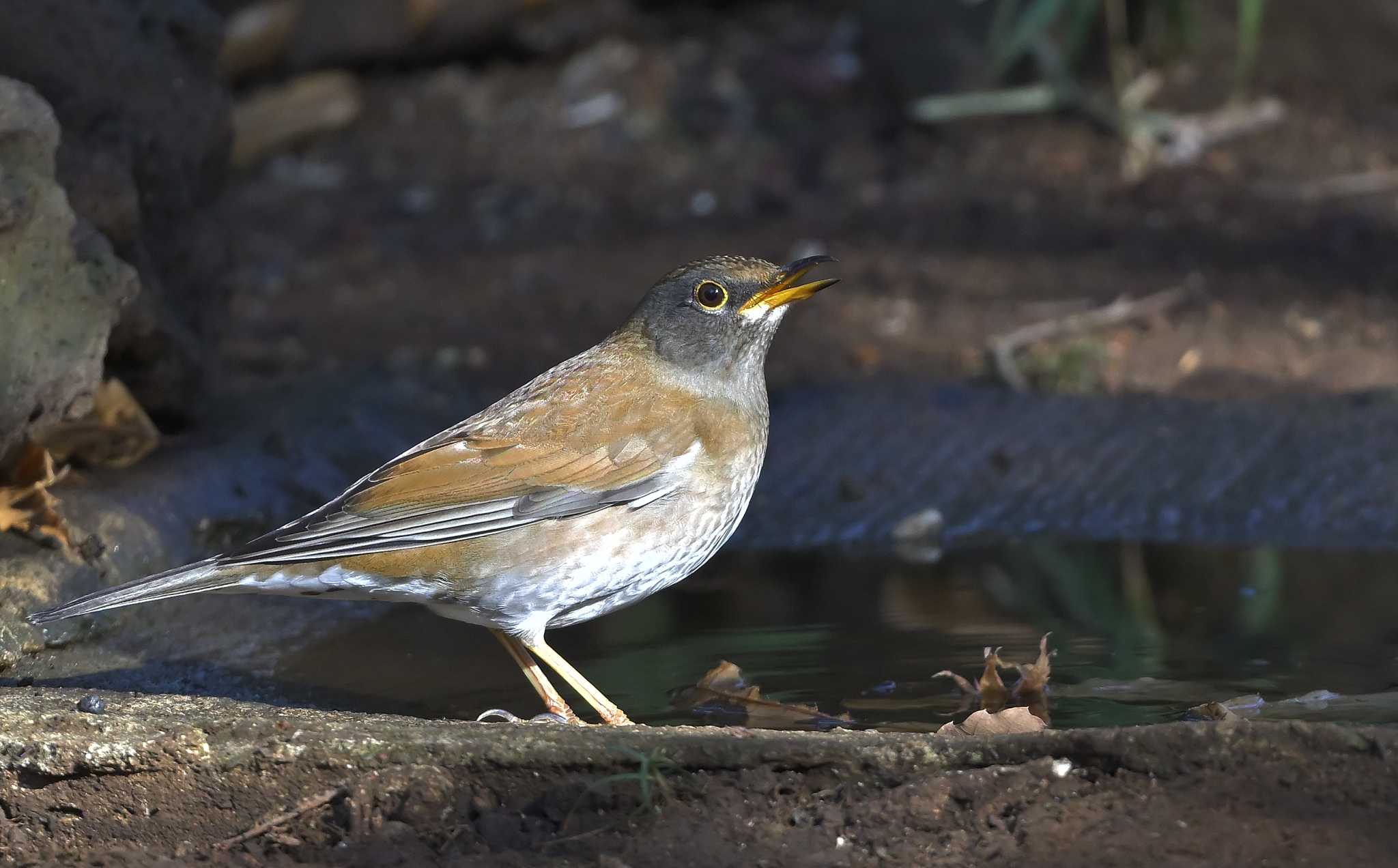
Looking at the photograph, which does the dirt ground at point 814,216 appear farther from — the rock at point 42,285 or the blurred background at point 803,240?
the rock at point 42,285

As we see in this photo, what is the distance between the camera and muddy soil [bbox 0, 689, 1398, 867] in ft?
11.7

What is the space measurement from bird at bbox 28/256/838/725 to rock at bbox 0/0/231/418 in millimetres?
1966

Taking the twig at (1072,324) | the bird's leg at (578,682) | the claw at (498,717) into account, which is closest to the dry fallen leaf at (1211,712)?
the bird's leg at (578,682)

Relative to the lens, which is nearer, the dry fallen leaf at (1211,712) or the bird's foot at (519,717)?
the dry fallen leaf at (1211,712)

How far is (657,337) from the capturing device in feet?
18.9

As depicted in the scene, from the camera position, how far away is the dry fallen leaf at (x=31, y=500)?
5840mm

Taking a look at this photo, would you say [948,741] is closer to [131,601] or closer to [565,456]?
[565,456]

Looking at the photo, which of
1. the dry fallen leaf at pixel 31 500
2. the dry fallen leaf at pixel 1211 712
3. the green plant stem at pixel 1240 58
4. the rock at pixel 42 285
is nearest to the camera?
the dry fallen leaf at pixel 1211 712

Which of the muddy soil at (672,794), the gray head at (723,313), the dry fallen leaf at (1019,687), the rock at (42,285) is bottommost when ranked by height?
the dry fallen leaf at (1019,687)

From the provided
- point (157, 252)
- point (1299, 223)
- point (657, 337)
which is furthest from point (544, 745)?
point (1299, 223)

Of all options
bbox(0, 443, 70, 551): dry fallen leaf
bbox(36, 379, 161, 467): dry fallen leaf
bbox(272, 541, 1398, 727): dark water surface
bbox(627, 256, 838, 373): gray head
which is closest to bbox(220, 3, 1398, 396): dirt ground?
bbox(272, 541, 1398, 727): dark water surface

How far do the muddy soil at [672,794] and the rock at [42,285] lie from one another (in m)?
1.55

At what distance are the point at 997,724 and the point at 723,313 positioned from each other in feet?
6.00

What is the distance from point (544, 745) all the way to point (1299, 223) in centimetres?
797
